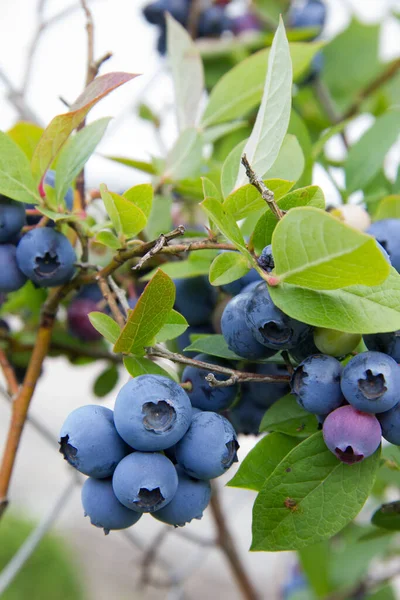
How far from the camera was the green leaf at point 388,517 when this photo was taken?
0.59m

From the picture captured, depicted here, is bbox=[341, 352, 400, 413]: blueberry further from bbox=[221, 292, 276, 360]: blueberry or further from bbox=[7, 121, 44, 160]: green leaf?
bbox=[7, 121, 44, 160]: green leaf

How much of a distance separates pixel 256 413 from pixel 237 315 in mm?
168

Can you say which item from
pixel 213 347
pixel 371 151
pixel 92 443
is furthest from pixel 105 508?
pixel 371 151

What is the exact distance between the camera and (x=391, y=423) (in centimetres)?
47

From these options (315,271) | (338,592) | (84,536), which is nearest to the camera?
(315,271)

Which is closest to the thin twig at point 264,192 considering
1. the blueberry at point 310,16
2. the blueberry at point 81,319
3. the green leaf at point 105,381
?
the blueberry at point 81,319

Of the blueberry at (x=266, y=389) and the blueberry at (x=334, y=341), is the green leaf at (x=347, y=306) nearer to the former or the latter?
the blueberry at (x=334, y=341)

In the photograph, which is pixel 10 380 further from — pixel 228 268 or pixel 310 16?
pixel 310 16

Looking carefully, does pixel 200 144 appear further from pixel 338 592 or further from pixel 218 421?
pixel 338 592

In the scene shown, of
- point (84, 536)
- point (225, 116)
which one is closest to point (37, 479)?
point (84, 536)

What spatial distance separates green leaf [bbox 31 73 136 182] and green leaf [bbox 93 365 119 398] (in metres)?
0.42

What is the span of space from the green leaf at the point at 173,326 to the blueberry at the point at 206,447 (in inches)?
2.7

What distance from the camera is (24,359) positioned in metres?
0.90

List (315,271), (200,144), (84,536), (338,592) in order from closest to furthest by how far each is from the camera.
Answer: (315,271) < (200,144) < (338,592) < (84,536)
